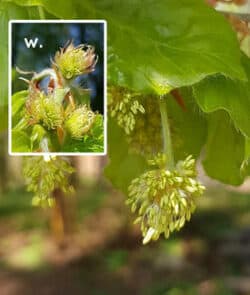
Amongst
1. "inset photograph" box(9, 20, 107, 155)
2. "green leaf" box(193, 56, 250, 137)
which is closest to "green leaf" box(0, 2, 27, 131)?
"inset photograph" box(9, 20, 107, 155)

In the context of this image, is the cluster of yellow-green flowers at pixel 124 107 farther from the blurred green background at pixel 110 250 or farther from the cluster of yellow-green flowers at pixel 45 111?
the blurred green background at pixel 110 250

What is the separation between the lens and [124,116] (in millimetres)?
422

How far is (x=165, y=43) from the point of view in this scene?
0.39m

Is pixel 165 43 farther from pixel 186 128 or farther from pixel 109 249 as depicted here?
pixel 109 249

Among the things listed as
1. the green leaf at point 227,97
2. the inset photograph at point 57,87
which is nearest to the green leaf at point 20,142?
the inset photograph at point 57,87

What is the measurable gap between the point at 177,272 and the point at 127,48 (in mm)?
312

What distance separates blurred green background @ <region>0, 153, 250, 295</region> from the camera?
1.90 ft

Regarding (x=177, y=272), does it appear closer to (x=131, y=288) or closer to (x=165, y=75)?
(x=131, y=288)

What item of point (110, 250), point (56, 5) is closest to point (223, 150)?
point (56, 5)

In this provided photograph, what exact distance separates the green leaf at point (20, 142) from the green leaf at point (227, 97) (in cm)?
11

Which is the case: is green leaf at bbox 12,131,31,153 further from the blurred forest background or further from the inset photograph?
the blurred forest background

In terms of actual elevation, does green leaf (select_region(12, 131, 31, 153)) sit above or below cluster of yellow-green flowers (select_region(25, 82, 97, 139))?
below

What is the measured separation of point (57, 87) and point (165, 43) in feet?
0.24

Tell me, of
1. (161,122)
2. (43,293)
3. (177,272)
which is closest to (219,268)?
(177,272)
